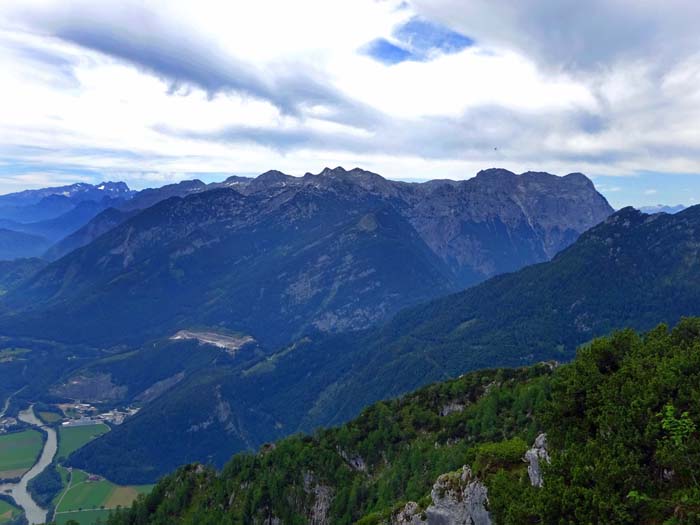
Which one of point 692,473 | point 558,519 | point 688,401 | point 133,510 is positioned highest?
point 688,401

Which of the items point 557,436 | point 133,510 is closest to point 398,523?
point 557,436

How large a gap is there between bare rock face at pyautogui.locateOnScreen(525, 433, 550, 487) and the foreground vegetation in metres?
1.29

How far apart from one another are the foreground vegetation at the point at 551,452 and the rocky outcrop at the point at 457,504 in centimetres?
186

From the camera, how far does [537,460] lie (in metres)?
56.9

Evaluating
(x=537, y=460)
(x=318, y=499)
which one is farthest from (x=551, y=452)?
(x=318, y=499)

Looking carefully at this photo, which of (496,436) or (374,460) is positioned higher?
(496,436)

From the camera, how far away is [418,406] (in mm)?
159000

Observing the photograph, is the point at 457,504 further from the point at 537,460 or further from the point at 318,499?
the point at 318,499

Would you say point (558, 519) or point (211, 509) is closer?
point (558, 519)

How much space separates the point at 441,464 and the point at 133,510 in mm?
99841

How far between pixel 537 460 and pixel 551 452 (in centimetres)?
187

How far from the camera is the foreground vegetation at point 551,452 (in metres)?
44.4

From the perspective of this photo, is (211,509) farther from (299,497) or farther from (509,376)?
(509,376)

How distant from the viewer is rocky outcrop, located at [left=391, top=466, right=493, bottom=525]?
194 feet
